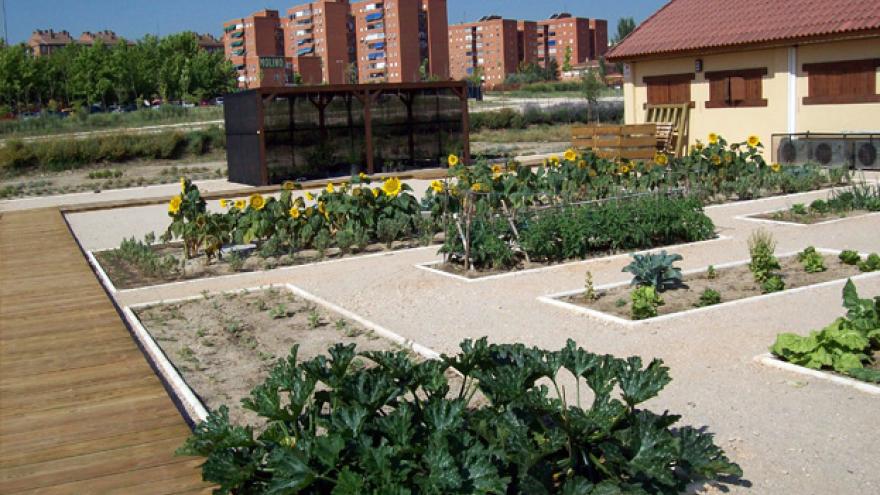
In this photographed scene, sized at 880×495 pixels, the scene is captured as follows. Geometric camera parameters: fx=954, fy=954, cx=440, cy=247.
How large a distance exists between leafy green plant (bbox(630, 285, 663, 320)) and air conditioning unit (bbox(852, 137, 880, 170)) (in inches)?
501

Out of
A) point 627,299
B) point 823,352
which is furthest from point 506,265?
point 823,352

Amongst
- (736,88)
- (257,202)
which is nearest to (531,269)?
(257,202)

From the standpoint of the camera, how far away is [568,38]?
172m

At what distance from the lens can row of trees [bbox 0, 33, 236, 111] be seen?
88.4 m

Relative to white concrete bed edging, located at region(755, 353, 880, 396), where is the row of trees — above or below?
above

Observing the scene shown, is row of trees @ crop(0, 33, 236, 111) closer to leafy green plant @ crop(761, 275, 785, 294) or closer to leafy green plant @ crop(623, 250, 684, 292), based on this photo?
leafy green plant @ crop(623, 250, 684, 292)

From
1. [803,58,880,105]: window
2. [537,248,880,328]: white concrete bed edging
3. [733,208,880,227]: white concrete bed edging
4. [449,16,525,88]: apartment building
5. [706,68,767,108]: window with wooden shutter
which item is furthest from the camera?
[449,16,525,88]: apartment building

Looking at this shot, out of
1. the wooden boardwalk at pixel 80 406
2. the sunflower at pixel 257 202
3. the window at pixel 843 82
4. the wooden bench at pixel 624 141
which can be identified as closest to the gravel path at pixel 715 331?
the sunflower at pixel 257 202

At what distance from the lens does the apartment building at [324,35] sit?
482 feet

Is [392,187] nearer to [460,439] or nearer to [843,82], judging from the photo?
[460,439]

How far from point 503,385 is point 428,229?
8434 mm

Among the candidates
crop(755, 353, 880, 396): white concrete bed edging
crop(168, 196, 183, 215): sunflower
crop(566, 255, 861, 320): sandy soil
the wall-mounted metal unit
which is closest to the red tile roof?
the wall-mounted metal unit

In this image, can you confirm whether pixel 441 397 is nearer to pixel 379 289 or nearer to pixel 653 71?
pixel 379 289

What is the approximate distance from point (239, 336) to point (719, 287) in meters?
4.52
